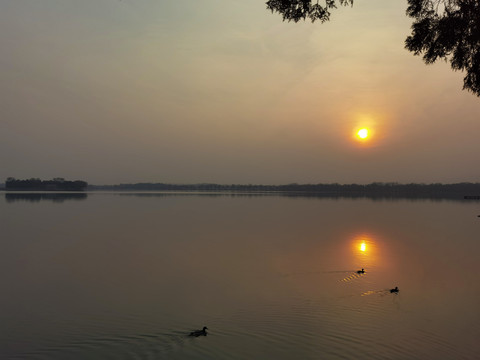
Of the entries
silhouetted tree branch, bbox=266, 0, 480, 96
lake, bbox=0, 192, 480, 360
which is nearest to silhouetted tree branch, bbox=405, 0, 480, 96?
silhouetted tree branch, bbox=266, 0, 480, 96

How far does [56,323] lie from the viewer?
16172mm

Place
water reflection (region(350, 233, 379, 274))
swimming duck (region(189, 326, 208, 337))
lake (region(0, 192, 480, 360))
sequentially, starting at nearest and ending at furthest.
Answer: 1. lake (region(0, 192, 480, 360))
2. swimming duck (region(189, 326, 208, 337))
3. water reflection (region(350, 233, 379, 274))

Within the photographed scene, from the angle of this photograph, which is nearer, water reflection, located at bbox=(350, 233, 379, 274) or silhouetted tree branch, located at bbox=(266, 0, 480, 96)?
silhouetted tree branch, located at bbox=(266, 0, 480, 96)

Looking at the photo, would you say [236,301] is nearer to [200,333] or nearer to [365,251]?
[200,333]

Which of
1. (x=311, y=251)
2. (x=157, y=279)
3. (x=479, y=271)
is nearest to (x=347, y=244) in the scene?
(x=311, y=251)

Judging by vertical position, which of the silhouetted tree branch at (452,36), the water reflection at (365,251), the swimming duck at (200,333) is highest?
the silhouetted tree branch at (452,36)

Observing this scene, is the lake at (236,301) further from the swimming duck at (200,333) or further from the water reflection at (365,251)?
the swimming duck at (200,333)

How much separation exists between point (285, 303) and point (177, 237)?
2781cm

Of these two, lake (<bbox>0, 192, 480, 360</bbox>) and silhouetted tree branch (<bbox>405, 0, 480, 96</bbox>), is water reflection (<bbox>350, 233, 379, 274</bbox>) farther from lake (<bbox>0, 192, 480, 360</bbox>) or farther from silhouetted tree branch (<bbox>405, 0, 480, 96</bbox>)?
silhouetted tree branch (<bbox>405, 0, 480, 96</bbox>)

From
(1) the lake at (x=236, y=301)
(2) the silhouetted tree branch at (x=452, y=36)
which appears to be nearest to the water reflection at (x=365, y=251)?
(1) the lake at (x=236, y=301)

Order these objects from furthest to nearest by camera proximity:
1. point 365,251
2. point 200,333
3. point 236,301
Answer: point 365,251 < point 236,301 < point 200,333

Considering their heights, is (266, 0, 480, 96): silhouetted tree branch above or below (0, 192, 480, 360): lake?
above

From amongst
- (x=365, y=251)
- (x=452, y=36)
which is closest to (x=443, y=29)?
(x=452, y=36)

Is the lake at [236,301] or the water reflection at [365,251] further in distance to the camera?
the water reflection at [365,251]
